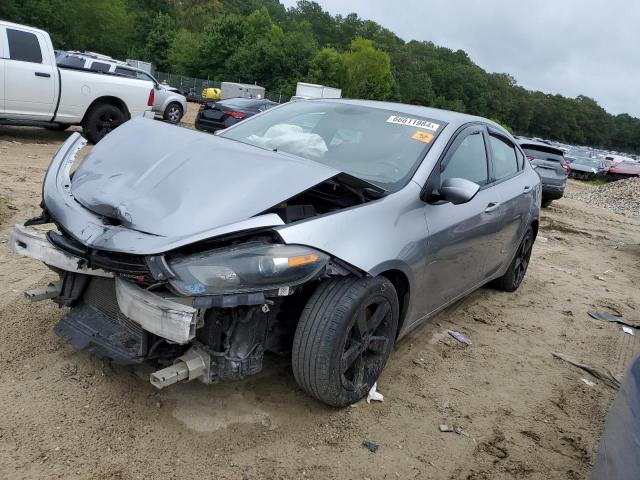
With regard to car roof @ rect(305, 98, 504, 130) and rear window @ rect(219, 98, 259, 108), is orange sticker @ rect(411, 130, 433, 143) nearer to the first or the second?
car roof @ rect(305, 98, 504, 130)

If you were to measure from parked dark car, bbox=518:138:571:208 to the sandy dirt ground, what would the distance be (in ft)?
31.3

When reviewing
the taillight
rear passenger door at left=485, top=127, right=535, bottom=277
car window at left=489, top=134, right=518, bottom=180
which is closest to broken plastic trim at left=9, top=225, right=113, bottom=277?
rear passenger door at left=485, top=127, right=535, bottom=277

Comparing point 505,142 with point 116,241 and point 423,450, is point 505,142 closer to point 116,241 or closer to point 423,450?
point 423,450

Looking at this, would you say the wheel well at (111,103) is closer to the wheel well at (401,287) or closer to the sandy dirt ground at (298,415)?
the sandy dirt ground at (298,415)

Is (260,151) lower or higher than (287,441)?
higher

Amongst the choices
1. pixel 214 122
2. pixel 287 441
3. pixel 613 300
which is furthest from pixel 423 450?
pixel 214 122

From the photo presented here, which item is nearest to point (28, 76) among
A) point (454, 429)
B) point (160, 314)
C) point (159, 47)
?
point (160, 314)

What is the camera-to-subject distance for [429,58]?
108 meters

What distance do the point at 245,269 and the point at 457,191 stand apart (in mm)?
1433

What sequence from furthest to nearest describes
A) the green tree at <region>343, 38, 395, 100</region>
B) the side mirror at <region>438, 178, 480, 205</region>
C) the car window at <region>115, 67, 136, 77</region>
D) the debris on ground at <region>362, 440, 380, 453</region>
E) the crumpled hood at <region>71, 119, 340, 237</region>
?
the green tree at <region>343, 38, 395, 100</region>, the car window at <region>115, 67, 136, 77</region>, the side mirror at <region>438, 178, 480, 205</region>, the debris on ground at <region>362, 440, 380, 453</region>, the crumpled hood at <region>71, 119, 340, 237</region>

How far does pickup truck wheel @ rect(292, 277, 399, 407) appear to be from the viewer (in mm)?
2723

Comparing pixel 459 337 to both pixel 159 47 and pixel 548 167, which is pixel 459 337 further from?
pixel 159 47

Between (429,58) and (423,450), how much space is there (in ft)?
370

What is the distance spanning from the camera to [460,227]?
3680 mm
